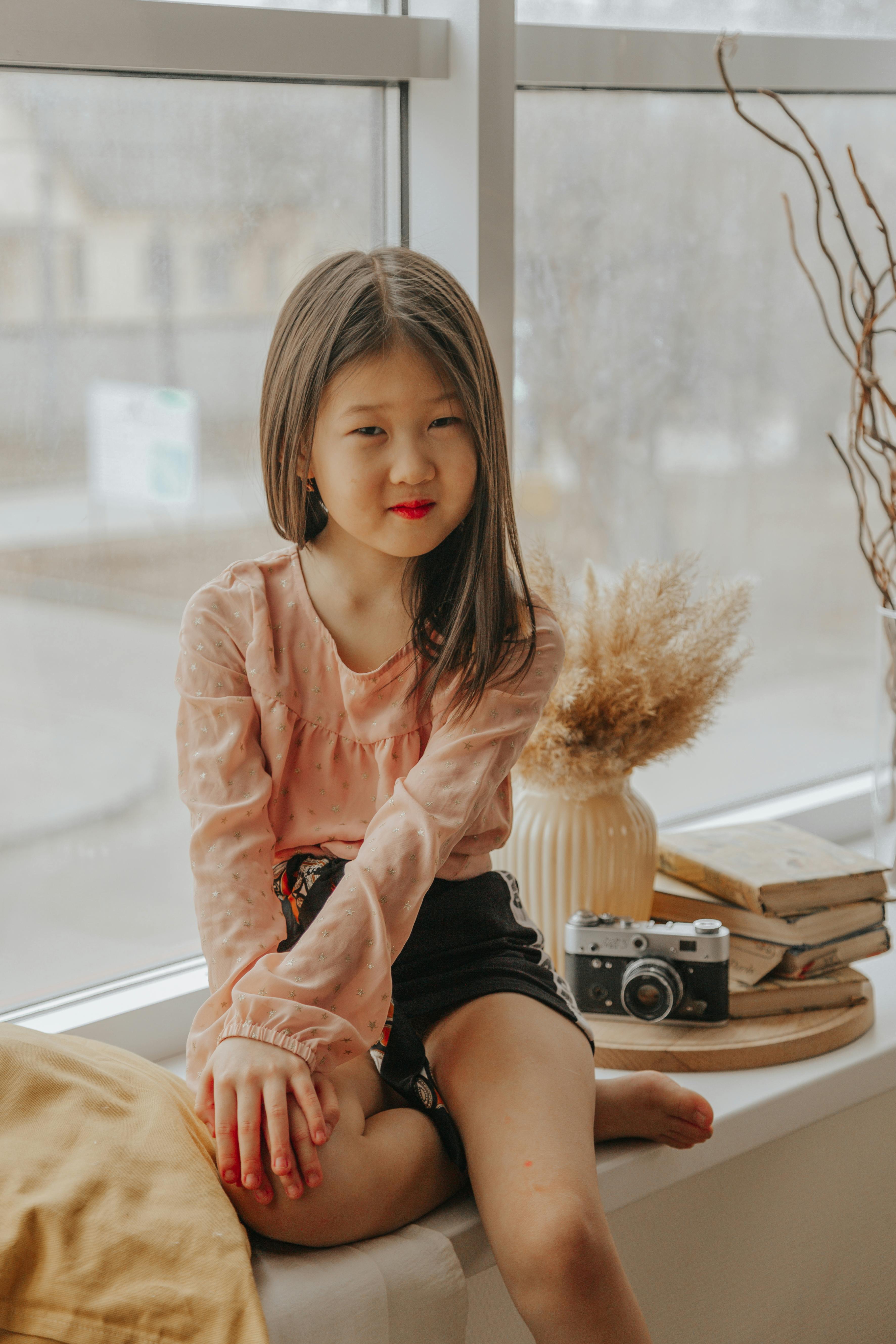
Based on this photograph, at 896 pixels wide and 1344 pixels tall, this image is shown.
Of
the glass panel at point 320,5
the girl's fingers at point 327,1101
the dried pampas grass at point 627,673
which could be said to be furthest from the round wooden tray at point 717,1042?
the glass panel at point 320,5

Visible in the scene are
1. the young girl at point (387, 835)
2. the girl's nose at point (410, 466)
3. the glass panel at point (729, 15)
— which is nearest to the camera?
the young girl at point (387, 835)

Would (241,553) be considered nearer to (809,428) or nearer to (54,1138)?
(54,1138)

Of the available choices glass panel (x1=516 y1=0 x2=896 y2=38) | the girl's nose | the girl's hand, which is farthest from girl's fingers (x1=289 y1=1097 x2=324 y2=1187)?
glass panel (x1=516 y1=0 x2=896 y2=38)

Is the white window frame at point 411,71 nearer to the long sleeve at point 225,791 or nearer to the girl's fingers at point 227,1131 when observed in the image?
the long sleeve at point 225,791

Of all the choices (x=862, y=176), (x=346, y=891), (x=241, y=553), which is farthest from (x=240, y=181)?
(x=862, y=176)

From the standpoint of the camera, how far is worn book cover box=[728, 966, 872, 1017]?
4.39 feet

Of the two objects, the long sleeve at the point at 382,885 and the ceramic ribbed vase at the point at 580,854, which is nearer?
the long sleeve at the point at 382,885

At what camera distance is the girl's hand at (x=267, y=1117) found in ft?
2.94

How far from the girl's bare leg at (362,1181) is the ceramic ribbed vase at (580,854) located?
37 cm

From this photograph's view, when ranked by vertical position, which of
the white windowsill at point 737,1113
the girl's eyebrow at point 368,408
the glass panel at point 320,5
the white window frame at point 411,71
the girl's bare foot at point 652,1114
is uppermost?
the glass panel at point 320,5

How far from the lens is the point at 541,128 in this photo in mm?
1563

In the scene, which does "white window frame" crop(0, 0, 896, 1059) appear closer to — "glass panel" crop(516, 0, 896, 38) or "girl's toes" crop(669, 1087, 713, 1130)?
"glass panel" crop(516, 0, 896, 38)

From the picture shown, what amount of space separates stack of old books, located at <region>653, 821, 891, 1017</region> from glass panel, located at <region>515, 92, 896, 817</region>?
0.39 m

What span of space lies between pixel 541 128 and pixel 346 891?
3.43ft
